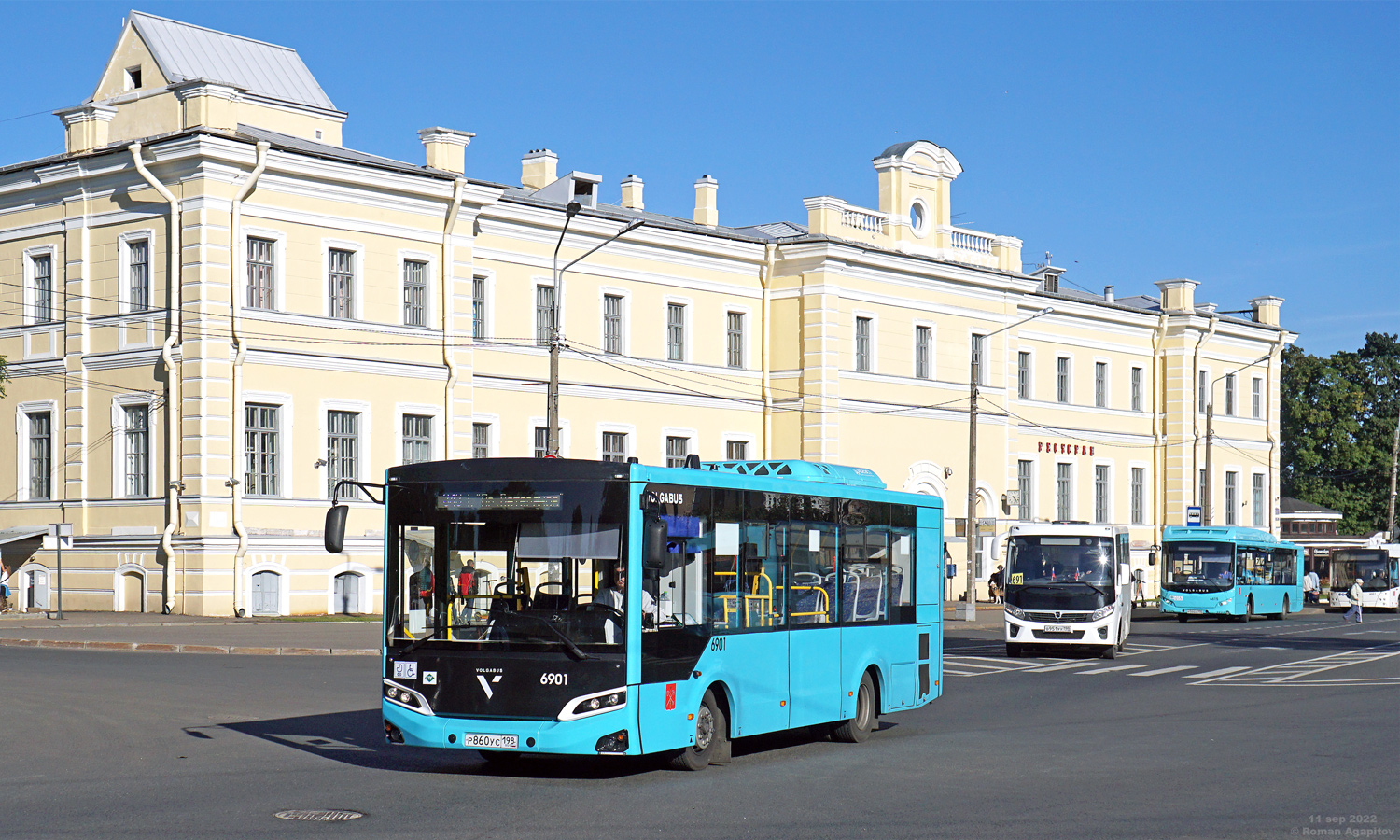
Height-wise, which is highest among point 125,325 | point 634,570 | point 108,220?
point 108,220

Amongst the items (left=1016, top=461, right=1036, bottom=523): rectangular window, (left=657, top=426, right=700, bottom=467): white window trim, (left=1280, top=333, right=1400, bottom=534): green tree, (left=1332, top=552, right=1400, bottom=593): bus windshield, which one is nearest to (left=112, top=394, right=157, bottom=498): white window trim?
(left=657, top=426, right=700, bottom=467): white window trim

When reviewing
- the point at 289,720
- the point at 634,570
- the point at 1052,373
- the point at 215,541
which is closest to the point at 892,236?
the point at 1052,373

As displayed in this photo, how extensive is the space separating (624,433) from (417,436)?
317 inches

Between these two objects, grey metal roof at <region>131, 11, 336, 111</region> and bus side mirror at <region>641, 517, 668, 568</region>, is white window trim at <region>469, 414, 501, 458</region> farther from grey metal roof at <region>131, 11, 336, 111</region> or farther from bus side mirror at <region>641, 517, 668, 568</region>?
bus side mirror at <region>641, 517, 668, 568</region>

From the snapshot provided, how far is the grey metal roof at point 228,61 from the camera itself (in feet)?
143

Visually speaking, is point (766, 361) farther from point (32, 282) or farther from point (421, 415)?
point (32, 282)

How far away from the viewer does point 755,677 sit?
14.5 metres

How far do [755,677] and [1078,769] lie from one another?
2.82 metres

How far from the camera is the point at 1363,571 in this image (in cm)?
6325

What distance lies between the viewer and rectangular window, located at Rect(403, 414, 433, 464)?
41.8 metres

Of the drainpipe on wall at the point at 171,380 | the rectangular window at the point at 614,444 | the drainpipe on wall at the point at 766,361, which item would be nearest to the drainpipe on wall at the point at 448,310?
the rectangular window at the point at 614,444

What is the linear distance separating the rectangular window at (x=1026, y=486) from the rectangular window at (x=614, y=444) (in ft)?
59.0

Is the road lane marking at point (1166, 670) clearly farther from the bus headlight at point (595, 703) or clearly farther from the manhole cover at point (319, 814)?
the manhole cover at point (319, 814)

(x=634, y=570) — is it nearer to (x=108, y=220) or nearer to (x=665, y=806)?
(x=665, y=806)
